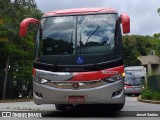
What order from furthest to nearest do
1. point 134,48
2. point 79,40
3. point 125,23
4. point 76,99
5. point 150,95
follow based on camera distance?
point 134,48 → point 150,95 → point 79,40 → point 125,23 → point 76,99

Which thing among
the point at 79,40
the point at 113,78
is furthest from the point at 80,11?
the point at 113,78

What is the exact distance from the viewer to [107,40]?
1244 centimetres

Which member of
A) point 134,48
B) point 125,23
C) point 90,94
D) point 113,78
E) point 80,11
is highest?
point 80,11

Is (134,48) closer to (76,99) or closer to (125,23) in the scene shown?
(125,23)

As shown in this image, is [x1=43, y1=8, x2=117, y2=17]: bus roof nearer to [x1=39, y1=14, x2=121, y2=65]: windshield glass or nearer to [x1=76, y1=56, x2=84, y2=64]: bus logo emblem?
[x1=39, y1=14, x2=121, y2=65]: windshield glass

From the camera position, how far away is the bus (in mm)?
11922

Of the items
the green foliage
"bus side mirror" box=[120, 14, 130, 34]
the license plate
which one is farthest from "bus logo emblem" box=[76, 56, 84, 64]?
the green foliage

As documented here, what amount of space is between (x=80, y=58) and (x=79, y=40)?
61 cm

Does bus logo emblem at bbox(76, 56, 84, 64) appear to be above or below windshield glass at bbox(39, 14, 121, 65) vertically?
below

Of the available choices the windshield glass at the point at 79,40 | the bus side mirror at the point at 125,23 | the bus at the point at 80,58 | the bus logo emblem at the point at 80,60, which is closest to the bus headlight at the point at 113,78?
the bus at the point at 80,58

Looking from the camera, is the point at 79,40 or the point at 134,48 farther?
the point at 134,48

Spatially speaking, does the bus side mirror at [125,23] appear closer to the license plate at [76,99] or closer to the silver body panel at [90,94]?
the silver body panel at [90,94]

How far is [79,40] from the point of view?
12383mm

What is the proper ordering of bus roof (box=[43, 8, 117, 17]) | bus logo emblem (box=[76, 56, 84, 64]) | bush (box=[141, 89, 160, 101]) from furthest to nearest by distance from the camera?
1. bush (box=[141, 89, 160, 101])
2. bus roof (box=[43, 8, 117, 17])
3. bus logo emblem (box=[76, 56, 84, 64])
